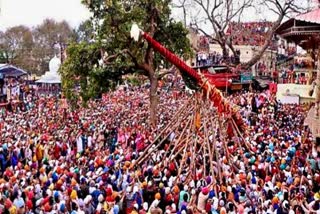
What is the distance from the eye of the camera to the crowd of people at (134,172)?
14.0 m

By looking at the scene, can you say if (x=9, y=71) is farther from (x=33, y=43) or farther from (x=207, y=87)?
(x=33, y=43)

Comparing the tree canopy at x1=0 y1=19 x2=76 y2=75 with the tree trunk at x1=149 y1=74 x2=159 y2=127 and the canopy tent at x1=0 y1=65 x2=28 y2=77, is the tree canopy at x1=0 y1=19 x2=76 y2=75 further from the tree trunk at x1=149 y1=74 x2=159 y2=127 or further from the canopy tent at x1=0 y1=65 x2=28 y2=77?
the tree trunk at x1=149 y1=74 x2=159 y2=127

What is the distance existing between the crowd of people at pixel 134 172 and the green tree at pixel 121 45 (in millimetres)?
2039

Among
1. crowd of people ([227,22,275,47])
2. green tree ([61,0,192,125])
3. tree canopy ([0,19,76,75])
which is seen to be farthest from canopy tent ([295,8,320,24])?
tree canopy ([0,19,76,75])

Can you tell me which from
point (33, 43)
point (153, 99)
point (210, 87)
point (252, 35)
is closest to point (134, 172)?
point (210, 87)

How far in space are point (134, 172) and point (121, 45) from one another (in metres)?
9.70

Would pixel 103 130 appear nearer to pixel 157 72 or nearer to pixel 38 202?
pixel 157 72

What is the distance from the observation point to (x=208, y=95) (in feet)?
59.5

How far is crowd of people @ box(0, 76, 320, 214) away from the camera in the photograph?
46.1 feet

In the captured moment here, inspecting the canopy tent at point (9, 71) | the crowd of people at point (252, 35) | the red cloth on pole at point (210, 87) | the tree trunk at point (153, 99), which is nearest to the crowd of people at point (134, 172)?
the tree trunk at point (153, 99)

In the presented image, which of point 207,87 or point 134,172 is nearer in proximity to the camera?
point 134,172

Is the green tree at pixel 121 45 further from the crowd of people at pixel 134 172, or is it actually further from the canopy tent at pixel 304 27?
the canopy tent at pixel 304 27

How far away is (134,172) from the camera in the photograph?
1692cm

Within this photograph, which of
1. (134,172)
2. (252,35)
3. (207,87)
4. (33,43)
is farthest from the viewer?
(33,43)
